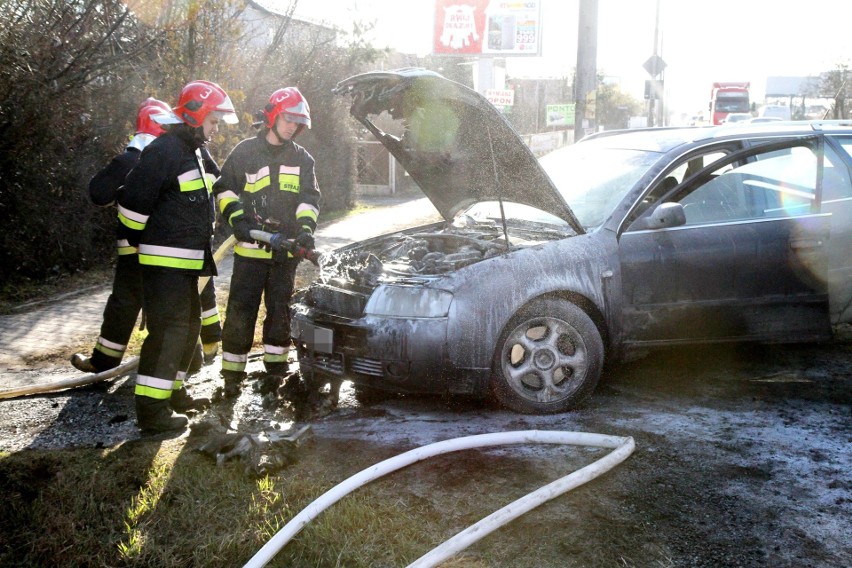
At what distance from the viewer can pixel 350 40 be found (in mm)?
15102

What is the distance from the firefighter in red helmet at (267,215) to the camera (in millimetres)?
5367

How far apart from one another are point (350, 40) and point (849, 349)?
1117cm

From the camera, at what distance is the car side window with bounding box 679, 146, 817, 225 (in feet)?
17.4

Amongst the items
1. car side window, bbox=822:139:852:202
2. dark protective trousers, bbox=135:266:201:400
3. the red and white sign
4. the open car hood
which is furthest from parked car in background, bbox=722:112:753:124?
dark protective trousers, bbox=135:266:201:400

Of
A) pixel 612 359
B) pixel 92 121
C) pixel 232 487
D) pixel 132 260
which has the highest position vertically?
pixel 92 121

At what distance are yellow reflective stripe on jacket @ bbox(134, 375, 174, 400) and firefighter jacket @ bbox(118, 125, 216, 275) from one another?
63 centimetres

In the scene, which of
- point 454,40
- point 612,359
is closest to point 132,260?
point 612,359

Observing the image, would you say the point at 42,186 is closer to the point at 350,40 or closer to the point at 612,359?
the point at 612,359

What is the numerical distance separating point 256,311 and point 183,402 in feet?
2.66

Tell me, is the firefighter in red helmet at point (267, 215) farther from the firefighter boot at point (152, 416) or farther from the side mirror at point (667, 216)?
the side mirror at point (667, 216)

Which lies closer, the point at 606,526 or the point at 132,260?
the point at 606,526

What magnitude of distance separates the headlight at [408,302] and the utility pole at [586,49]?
1021 centimetres

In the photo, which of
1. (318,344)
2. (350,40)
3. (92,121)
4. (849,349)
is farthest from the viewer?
(350,40)

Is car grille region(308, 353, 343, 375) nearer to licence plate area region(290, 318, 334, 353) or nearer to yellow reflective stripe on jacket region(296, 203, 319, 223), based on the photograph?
licence plate area region(290, 318, 334, 353)
